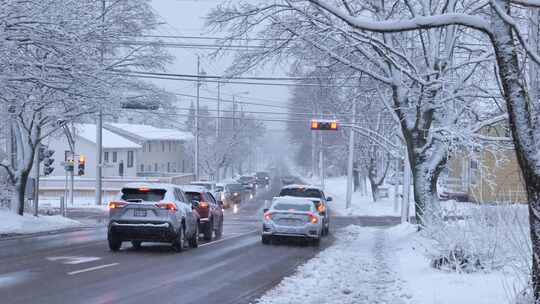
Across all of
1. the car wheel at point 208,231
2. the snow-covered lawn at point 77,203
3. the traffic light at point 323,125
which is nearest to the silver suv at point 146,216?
the car wheel at point 208,231

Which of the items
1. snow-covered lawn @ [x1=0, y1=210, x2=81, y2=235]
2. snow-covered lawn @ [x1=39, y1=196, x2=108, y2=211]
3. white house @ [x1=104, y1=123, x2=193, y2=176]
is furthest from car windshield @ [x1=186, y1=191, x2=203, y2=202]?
white house @ [x1=104, y1=123, x2=193, y2=176]

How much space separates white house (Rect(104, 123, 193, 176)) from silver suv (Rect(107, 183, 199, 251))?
5513 cm

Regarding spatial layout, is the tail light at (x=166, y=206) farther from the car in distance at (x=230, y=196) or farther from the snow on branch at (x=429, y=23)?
the car in distance at (x=230, y=196)

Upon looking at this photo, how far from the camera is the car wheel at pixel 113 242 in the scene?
19.3m

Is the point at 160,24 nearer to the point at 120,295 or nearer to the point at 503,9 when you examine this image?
the point at 120,295

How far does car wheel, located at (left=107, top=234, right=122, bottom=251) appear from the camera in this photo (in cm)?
1933

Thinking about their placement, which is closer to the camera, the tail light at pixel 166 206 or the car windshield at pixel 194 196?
the tail light at pixel 166 206

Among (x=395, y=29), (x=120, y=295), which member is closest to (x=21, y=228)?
Result: (x=120, y=295)

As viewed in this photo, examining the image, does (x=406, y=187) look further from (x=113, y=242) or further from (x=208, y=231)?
(x=113, y=242)

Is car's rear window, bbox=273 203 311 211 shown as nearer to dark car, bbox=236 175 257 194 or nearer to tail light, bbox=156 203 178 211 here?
tail light, bbox=156 203 178 211

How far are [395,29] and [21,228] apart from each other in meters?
22.3

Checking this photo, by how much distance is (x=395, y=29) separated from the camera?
28.3 ft

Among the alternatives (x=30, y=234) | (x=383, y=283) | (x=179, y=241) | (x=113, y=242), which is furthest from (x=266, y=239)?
(x=383, y=283)

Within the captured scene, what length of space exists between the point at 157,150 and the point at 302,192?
196ft
